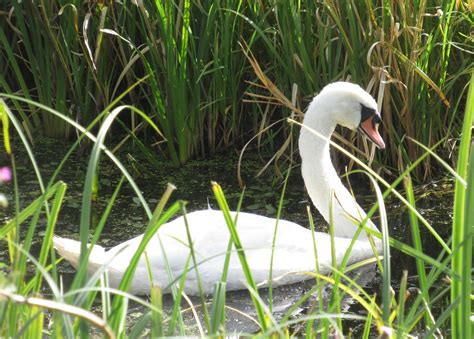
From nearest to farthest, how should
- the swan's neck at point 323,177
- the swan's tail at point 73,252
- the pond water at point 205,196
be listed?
the swan's tail at point 73,252, the pond water at point 205,196, the swan's neck at point 323,177

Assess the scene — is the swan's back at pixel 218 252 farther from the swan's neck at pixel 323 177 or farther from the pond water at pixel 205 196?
the swan's neck at pixel 323 177

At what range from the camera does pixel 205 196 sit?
5320mm

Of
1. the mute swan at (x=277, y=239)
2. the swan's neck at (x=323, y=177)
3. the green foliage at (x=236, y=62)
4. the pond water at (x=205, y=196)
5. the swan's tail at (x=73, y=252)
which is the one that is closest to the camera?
the swan's tail at (x=73, y=252)

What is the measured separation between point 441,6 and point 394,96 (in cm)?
53

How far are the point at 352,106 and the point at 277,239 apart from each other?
776 mm

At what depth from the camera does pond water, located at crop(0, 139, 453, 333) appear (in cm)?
449

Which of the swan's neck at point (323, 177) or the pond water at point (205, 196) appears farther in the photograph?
the swan's neck at point (323, 177)

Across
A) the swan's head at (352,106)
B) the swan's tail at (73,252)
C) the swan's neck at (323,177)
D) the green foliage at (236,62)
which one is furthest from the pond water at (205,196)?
the swan's head at (352,106)

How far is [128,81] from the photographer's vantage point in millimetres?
5672

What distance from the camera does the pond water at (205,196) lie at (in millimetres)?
4488

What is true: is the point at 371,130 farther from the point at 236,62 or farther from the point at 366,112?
the point at 236,62

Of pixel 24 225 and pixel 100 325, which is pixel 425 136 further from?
pixel 100 325

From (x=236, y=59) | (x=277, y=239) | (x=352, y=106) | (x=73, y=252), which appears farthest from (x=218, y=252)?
(x=236, y=59)

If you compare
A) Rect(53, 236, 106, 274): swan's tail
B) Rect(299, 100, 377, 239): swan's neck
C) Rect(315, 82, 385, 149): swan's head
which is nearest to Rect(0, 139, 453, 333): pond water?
Rect(299, 100, 377, 239): swan's neck
